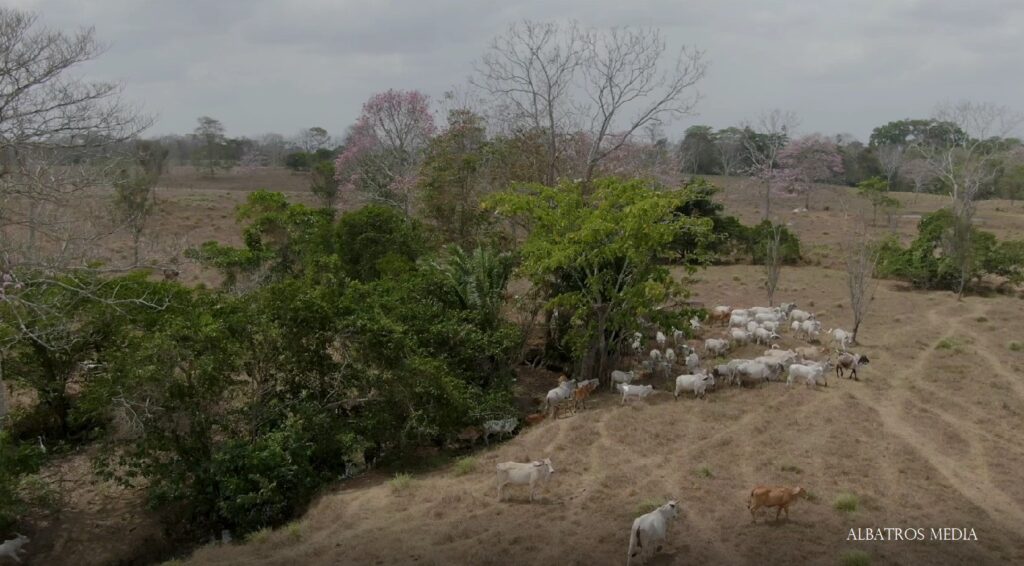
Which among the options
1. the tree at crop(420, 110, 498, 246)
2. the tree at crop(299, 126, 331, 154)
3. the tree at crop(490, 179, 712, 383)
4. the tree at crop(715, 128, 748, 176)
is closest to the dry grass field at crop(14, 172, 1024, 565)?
the tree at crop(490, 179, 712, 383)

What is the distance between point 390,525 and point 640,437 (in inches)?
187

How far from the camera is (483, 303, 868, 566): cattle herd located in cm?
903

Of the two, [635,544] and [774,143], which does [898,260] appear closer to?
[774,143]

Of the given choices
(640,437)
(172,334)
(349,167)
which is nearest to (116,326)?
(172,334)

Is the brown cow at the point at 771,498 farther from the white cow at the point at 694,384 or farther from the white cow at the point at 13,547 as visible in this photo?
the white cow at the point at 13,547

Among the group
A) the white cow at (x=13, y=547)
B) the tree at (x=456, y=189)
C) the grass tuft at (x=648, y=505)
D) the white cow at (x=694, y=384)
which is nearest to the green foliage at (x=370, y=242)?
the tree at (x=456, y=189)

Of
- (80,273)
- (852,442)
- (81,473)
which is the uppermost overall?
(80,273)

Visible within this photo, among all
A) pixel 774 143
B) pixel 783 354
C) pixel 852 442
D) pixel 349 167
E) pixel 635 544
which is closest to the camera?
pixel 635 544

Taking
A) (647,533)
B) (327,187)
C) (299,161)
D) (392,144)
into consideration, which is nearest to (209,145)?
(299,161)

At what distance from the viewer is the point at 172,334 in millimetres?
11359

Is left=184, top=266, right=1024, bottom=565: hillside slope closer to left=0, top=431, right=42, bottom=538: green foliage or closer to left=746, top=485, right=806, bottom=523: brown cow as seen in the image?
left=746, top=485, right=806, bottom=523: brown cow

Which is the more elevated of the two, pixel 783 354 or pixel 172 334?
pixel 172 334

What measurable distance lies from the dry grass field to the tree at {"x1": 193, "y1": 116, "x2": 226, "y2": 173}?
228 ft

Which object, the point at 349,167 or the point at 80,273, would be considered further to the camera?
the point at 349,167
